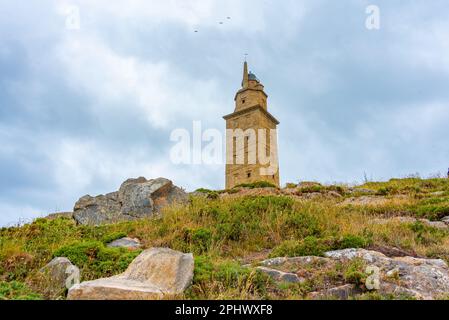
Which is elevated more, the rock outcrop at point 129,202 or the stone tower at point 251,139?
the stone tower at point 251,139

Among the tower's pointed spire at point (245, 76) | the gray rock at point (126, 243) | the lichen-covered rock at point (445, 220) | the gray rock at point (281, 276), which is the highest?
the tower's pointed spire at point (245, 76)

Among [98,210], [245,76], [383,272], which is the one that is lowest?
[383,272]

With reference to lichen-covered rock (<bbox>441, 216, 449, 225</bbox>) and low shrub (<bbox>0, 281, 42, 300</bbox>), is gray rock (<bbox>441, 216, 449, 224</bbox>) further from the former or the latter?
low shrub (<bbox>0, 281, 42, 300</bbox>)

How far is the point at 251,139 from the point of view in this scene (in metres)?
33.5

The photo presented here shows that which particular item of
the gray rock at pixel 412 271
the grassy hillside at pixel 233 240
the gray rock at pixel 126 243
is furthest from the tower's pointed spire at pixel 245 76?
the gray rock at pixel 412 271

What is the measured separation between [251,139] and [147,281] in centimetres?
2875

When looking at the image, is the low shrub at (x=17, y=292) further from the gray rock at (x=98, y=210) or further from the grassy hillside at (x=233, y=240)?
the gray rock at (x=98, y=210)

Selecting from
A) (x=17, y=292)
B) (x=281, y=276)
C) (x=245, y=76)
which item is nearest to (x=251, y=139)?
(x=245, y=76)

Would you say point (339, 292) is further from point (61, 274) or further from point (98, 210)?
point (98, 210)

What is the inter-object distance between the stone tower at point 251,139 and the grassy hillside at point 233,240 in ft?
61.8

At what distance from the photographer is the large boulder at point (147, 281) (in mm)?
4426
